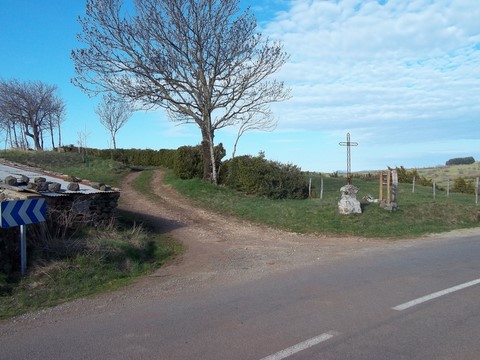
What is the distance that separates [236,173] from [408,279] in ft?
51.9

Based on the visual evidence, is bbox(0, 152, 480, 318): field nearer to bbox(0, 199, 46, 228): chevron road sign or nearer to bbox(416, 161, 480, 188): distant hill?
bbox(0, 199, 46, 228): chevron road sign

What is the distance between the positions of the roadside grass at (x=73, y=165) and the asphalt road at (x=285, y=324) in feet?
68.2

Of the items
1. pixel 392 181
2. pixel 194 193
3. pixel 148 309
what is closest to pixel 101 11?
pixel 194 193

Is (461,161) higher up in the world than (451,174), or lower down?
higher up

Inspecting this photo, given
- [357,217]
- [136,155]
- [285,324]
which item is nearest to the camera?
[285,324]

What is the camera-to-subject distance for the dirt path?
8852 millimetres

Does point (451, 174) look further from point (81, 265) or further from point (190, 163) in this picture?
point (81, 265)

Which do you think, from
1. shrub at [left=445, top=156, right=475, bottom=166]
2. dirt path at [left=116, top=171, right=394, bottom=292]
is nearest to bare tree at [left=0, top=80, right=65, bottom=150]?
dirt path at [left=116, top=171, right=394, bottom=292]

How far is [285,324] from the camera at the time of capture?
5594 mm

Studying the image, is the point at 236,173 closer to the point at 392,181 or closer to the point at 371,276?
the point at 392,181

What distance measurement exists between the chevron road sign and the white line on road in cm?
573

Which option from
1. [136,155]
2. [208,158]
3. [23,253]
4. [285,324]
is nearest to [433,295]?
[285,324]

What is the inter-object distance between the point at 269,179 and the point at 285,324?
15.9 meters

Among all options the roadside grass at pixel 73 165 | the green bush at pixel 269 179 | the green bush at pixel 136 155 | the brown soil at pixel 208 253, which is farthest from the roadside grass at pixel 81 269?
the green bush at pixel 136 155
